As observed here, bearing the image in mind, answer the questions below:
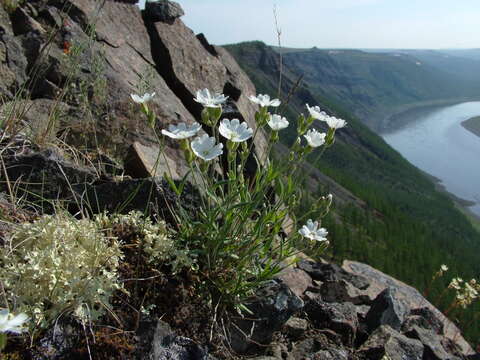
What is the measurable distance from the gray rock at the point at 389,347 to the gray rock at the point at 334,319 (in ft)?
0.56

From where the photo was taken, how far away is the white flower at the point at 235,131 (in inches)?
131

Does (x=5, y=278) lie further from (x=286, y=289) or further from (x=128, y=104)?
(x=128, y=104)

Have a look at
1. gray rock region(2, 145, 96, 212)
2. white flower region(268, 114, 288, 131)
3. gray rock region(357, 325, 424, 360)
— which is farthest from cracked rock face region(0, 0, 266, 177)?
gray rock region(357, 325, 424, 360)

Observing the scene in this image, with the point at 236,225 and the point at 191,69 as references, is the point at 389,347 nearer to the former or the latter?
the point at 236,225

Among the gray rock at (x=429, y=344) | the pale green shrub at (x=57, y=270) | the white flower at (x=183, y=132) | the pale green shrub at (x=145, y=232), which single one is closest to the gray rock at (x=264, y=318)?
the pale green shrub at (x=145, y=232)

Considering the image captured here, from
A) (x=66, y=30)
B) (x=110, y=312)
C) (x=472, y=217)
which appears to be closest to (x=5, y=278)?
(x=110, y=312)

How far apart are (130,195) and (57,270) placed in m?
1.36

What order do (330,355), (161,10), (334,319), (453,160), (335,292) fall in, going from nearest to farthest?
(330,355), (334,319), (335,292), (161,10), (453,160)

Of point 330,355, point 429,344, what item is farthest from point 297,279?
point 330,355

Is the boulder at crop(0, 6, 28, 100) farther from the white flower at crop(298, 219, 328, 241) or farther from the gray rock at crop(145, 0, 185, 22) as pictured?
the gray rock at crop(145, 0, 185, 22)

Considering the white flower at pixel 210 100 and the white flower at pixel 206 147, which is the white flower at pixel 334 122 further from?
the white flower at pixel 206 147

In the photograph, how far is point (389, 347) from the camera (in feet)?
13.4

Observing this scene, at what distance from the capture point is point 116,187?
4.27m

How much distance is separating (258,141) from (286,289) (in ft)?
18.8
